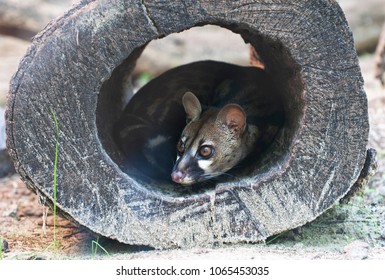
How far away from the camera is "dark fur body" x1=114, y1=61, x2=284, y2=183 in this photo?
532 centimetres

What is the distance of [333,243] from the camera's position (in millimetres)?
A: 4590

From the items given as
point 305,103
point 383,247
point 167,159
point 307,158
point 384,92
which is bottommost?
point 383,247

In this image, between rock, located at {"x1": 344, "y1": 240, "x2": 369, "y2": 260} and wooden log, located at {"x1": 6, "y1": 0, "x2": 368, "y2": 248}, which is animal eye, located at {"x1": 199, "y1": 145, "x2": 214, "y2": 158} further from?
rock, located at {"x1": 344, "y1": 240, "x2": 369, "y2": 260}

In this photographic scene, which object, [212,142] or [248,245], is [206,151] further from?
[248,245]

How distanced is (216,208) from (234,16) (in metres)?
1.22

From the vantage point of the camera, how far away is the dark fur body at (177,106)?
5320 mm

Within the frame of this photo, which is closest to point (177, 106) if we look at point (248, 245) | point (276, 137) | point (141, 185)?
point (276, 137)

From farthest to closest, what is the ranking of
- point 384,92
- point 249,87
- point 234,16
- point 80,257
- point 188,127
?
1. point 384,92
2. point 249,87
3. point 188,127
4. point 80,257
5. point 234,16

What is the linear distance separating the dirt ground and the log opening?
483 mm

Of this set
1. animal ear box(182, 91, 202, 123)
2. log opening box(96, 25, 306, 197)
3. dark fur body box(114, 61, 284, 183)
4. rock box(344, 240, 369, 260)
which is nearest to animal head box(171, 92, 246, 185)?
animal ear box(182, 91, 202, 123)

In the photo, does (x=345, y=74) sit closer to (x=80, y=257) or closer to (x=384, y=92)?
(x=80, y=257)

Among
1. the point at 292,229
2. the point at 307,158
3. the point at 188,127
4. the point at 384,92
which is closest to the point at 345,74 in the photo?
the point at 307,158

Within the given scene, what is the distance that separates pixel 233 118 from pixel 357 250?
1475 mm

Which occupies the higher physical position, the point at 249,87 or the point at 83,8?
the point at 249,87
